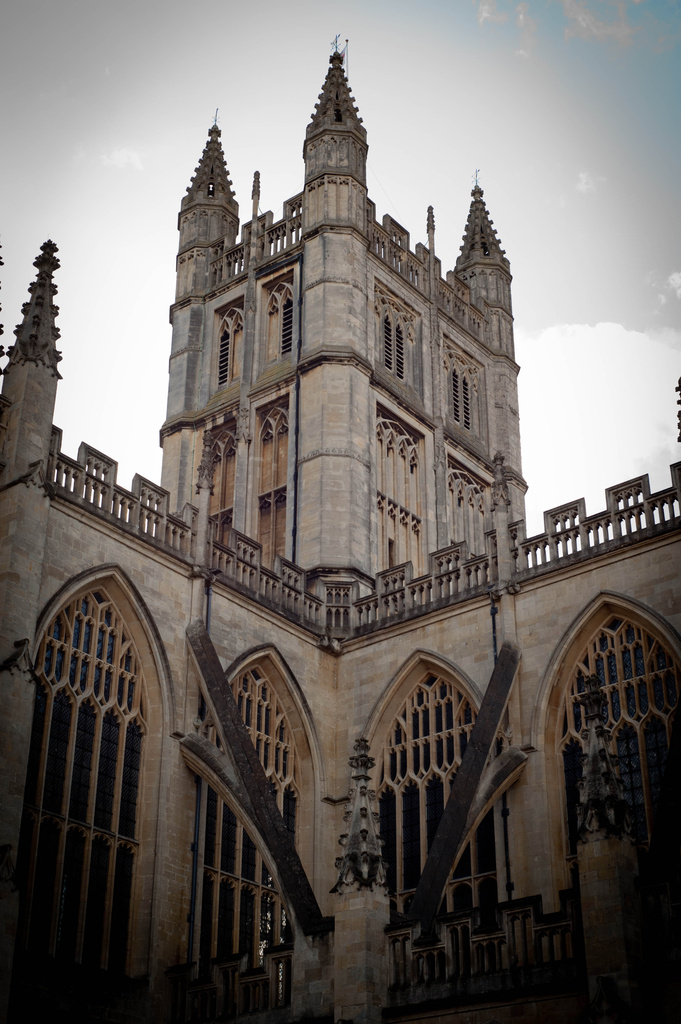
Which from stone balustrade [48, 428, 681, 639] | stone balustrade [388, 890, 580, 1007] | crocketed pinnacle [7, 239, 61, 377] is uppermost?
crocketed pinnacle [7, 239, 61, 377]

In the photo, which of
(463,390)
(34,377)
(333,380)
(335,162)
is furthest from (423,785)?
(335,162)

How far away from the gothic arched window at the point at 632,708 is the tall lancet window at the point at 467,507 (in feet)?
38.6

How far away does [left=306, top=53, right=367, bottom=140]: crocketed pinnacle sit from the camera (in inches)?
1380

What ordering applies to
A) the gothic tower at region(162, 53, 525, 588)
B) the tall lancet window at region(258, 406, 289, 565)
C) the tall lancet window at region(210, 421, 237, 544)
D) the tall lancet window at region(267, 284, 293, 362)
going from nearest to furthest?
the gothic tower at region(162, 53, 525, 588) → the tall lancet window at region(258, 406, 289, 565) → the tall lancet window at region(210, 421, 237, 544) → the tall lancet window at region(267, 284, 293, 362)

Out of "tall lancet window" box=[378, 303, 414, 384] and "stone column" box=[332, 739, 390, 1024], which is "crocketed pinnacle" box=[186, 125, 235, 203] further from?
"stone column" box=[332, 739, 390, 1024]

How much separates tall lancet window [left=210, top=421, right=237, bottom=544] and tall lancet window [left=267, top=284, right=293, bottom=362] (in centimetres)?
231

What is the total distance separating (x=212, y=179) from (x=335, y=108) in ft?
17.1

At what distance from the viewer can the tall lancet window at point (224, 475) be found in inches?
1266

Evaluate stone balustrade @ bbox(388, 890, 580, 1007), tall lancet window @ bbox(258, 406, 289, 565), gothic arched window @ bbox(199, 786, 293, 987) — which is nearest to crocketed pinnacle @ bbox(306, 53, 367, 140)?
tall lancet window @ bbox(258, 406, 289, 565)

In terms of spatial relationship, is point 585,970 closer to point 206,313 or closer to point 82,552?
point 82,552

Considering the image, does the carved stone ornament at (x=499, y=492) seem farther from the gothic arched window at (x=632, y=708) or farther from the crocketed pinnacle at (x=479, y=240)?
the crocketed pinnacle at (x=479, y=240)

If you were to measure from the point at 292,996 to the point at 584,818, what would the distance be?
16.4ft

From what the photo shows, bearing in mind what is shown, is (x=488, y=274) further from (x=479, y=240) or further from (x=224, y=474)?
(x=224, y=474)

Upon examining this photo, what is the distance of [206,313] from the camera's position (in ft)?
117
